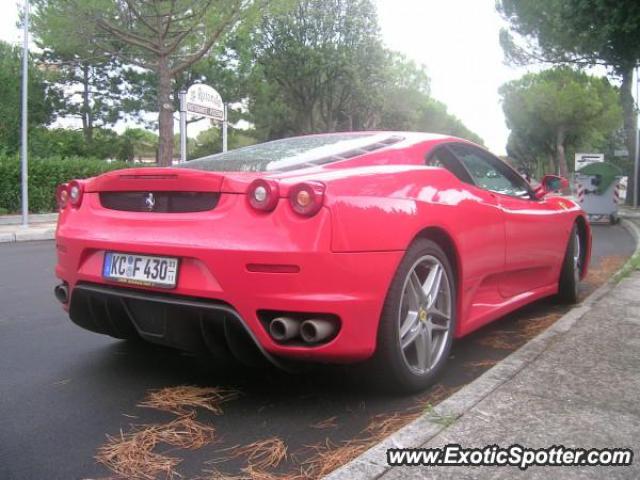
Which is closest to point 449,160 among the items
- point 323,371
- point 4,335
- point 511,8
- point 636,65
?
point 323,371

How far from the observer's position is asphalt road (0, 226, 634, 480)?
2393mm

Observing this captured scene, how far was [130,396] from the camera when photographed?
3.01m

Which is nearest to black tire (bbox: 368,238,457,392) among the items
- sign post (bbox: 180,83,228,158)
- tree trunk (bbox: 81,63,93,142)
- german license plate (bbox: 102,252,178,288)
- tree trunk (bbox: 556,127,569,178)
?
german license plate (bbox: 102,252,178,288)

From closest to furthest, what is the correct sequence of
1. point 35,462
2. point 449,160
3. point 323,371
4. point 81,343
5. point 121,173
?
point 35,462 → point 121,173 → point 323,371 → point 449,160 → point 81,343

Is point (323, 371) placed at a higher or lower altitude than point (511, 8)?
lower

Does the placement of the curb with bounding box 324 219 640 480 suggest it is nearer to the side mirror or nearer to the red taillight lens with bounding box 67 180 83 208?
the side mirror

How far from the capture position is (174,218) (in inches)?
110

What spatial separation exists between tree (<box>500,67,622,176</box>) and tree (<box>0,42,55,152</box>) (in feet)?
109

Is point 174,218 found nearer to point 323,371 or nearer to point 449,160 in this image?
point 323,371

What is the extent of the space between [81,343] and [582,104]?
166 feet

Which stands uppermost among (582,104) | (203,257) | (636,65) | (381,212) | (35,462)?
(582,104)

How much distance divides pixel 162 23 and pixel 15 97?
56.7 ft

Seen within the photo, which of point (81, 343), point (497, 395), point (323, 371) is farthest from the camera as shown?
point (81, 343)

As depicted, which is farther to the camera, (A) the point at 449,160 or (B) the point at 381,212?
(A) the point at 449,160
